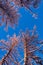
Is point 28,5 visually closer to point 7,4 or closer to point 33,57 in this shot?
point 7,4

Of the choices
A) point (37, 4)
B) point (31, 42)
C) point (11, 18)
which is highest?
point (37, 4)

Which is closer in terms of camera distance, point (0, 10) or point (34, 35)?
point (0, 10)

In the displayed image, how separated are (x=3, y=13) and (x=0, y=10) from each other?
0.47 feet

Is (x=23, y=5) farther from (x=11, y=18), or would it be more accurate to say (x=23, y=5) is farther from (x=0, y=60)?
(x=0, y=60)

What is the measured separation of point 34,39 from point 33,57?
0.46 m

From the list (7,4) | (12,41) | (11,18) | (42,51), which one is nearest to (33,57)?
(42,51)

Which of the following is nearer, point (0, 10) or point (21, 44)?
point (0, 10)

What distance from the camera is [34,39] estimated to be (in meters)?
5.77

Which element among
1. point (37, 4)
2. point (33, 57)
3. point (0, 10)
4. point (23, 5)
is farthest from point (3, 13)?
point (33, 57)

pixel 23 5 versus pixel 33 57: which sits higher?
pixel 23 5

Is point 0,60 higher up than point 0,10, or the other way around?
point 0,10

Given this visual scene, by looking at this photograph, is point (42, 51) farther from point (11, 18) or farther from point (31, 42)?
point (11, 18)

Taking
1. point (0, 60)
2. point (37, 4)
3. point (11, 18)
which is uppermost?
point (37, 4)

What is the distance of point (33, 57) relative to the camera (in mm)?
5699
